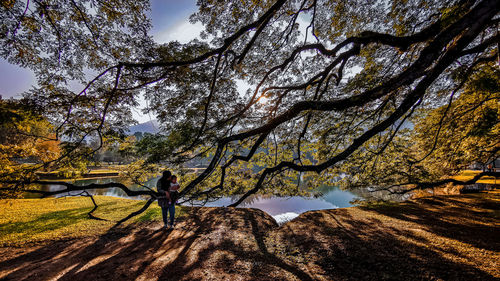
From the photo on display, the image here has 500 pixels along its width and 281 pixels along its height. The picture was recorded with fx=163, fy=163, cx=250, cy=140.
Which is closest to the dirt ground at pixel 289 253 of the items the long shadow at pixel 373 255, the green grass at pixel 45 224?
the long shadow at pixel 373 255

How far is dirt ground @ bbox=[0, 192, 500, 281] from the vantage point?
2.54 metres

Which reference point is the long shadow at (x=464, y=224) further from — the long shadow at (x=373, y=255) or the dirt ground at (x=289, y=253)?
the long shadow at (x=373, y=255)

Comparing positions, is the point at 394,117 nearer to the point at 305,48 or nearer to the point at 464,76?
the point at 464,76

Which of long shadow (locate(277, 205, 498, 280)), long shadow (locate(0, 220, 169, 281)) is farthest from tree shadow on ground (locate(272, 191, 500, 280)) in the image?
long shadow (locate(0, 220, 169, 281))

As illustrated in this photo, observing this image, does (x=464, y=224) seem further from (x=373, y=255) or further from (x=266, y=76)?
(x=266, y=76)

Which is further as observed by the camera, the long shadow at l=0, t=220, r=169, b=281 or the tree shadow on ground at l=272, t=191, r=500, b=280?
the long shadow at l=0, t=220, r=169, b=281

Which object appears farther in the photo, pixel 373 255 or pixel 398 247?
pixel 398 247

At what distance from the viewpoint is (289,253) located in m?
3.44

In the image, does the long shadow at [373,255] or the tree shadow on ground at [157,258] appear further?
the tree shadow on ground at [157,258]

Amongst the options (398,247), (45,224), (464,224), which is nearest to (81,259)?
(45,224)

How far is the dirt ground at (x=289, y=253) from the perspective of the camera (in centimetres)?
254

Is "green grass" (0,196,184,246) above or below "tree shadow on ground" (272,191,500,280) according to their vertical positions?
A: below

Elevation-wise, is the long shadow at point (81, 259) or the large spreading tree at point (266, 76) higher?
the large spreading tree at point (266, 76)

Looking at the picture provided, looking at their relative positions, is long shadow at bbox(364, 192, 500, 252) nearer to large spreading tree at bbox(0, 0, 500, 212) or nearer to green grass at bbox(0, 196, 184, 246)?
large spreading tree at bbox(0, 0, 500, 212)
